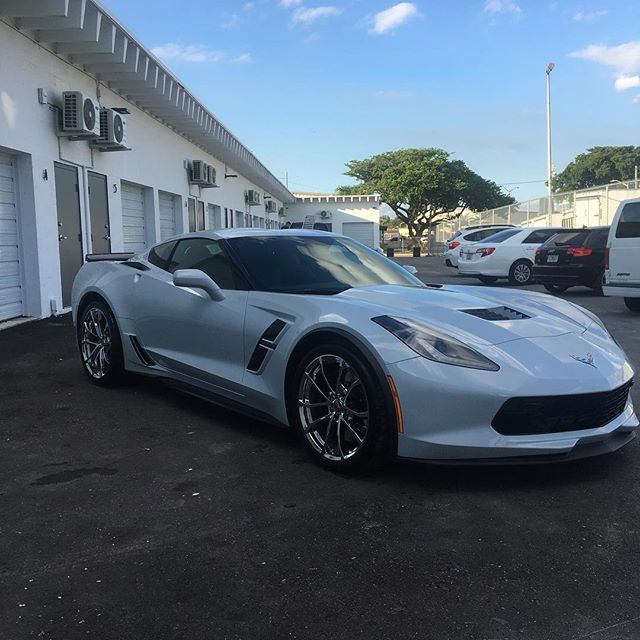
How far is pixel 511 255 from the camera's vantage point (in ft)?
49.7

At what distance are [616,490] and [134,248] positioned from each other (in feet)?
40.8

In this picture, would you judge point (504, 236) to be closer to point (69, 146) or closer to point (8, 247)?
point (69, 146)

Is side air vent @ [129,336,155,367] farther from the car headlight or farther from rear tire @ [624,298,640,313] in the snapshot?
rear tire @ [624,298,640,313]

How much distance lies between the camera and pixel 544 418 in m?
3.02

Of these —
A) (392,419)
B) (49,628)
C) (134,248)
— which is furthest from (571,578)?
(134,248)

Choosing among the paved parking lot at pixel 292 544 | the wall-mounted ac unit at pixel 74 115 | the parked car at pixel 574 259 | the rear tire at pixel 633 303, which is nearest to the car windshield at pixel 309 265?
the paved parking lot at pixel 292 544

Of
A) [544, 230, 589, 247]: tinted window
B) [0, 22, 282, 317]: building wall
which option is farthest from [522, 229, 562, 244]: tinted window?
[0, 22, 282, 317]: building wall

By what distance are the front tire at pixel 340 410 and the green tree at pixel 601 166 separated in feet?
333

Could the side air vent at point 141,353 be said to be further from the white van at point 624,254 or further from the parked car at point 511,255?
the parked car at point 511,255

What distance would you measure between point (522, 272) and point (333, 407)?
12.9 metres

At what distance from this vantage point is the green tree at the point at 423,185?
5347cm

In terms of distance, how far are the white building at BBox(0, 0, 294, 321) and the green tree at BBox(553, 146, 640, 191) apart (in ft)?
307

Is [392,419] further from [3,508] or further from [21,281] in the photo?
[21,281]

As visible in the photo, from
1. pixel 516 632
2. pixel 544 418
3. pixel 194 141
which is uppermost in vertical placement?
pixel 194 141
